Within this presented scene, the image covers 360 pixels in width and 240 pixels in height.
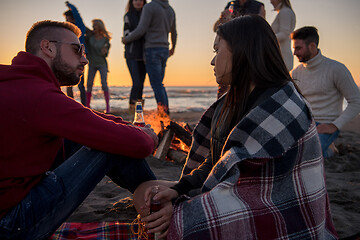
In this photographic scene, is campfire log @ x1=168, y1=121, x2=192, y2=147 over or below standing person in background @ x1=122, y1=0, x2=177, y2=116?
below

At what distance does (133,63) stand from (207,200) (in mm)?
4979

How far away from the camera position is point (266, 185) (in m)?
1.78

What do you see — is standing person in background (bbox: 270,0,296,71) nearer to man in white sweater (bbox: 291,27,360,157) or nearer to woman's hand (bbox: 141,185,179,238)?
man in white sweater (bbox: 291,27,360,157)

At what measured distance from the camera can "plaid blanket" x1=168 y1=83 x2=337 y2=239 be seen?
1.67m

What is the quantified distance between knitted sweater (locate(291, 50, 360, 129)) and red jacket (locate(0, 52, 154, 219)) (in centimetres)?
356

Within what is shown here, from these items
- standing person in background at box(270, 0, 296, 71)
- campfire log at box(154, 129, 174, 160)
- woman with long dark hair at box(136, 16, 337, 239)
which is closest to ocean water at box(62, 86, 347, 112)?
standing person in background at box(270, 0, 296, 71)

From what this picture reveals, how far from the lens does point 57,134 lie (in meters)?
A: 1.59

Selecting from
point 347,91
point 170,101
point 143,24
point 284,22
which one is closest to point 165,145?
point 143,24

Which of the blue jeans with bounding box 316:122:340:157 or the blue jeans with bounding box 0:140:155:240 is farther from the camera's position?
the blue jeans with bounding box 316:122:340:157

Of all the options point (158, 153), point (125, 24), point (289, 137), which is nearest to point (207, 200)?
point (289, 137)

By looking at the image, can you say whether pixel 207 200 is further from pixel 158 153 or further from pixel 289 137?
pixel 158 153

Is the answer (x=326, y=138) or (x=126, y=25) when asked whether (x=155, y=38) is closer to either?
(x=126, y=25)

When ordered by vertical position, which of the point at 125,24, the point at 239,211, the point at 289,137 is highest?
the point at 125,24

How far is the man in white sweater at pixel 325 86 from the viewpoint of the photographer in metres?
4.37
